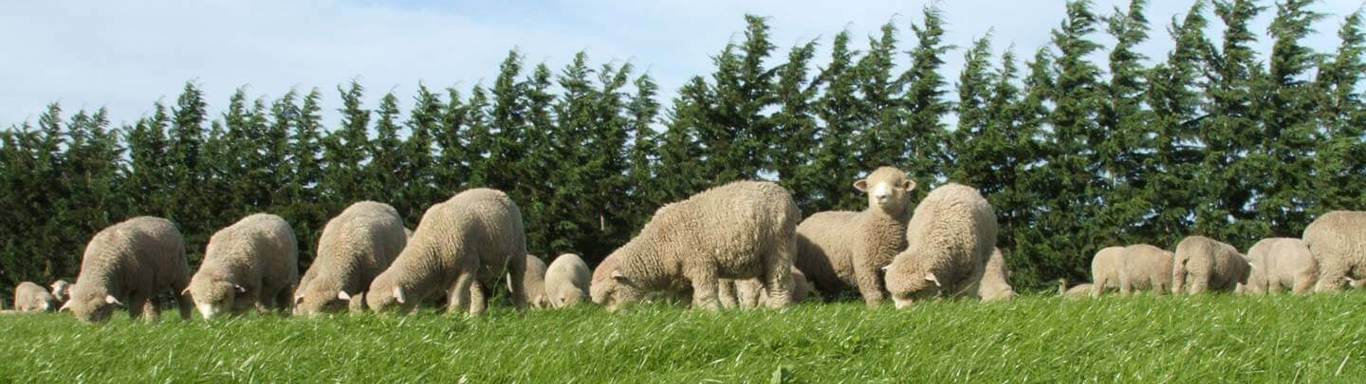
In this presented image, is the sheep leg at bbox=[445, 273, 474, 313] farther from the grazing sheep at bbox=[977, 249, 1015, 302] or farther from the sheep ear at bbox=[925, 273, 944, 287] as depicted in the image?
the grazing sheep at bbox=[977, 249, 1015, 302]

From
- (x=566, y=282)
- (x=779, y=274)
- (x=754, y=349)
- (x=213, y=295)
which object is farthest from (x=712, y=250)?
(x=566, y=282)

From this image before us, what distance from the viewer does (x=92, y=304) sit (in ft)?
47.6

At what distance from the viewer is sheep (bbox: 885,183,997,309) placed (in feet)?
39.0

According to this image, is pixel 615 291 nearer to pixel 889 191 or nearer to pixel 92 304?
pixel 889 191

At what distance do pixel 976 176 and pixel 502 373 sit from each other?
18141 mm

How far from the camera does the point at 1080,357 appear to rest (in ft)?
21.9

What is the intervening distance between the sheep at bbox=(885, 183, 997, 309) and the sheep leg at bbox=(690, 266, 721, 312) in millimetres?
1606

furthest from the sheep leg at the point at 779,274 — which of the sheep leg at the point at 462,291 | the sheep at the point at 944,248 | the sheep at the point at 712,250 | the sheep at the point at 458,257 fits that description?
the sheep leg at the point at 462,291

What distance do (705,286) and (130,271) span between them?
692cm

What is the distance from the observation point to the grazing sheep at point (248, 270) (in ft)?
45.3

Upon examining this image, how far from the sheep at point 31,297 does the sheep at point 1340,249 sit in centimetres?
2083

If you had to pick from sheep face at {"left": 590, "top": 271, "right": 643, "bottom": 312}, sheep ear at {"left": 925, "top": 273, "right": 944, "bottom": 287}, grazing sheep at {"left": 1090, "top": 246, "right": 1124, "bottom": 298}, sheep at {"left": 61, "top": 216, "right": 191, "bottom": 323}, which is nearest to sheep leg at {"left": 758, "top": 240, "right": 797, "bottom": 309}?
sheep face at {"left": 590, "top": 271, "right": 643, "bottom": 312}

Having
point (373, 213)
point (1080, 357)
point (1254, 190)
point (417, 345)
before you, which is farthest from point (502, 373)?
point (1254, 190)

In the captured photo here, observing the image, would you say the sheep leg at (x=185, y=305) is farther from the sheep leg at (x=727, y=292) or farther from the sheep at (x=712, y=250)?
the sheep leg at (x=727, y=292)
